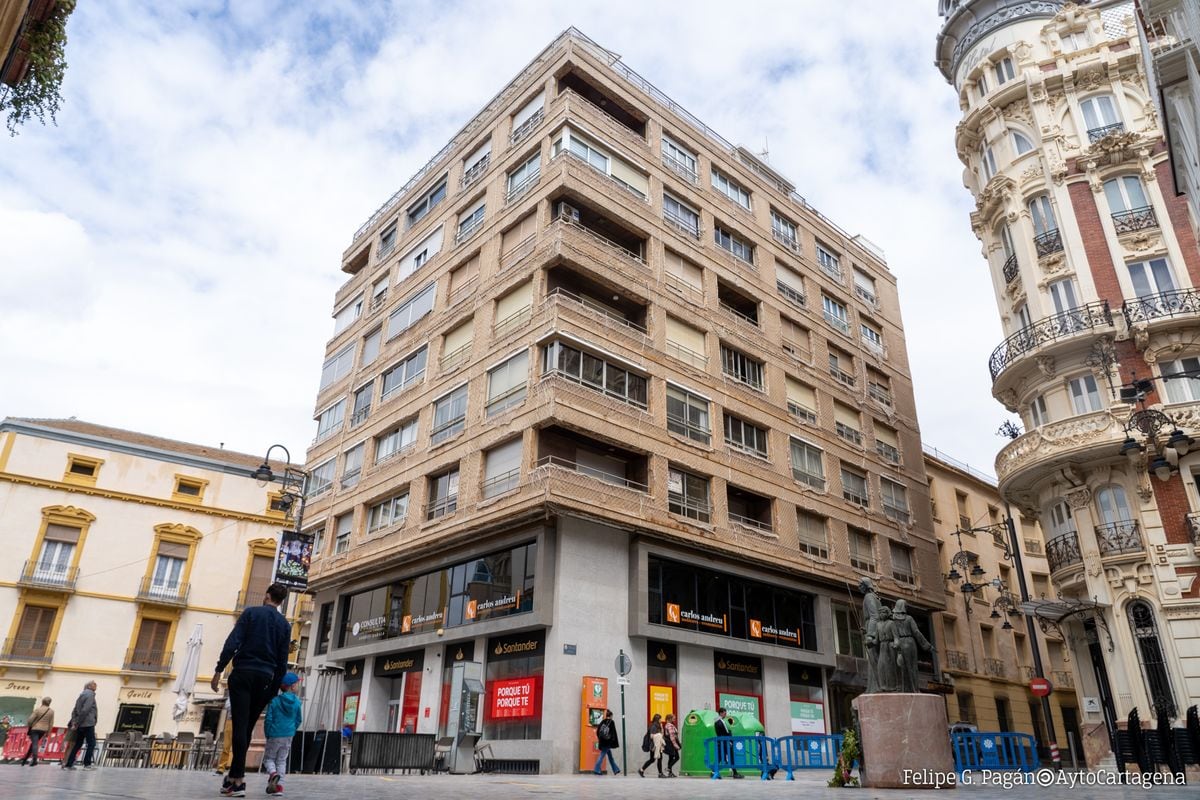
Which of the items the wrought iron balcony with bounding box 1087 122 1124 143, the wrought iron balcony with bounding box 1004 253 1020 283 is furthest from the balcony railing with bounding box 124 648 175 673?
the wrought iron balcony with bounding box 1087 122 1124 143

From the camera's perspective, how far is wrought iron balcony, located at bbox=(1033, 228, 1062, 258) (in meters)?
26.2

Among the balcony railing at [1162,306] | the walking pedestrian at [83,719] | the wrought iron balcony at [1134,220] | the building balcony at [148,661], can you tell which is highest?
the wrought iron balcony at [1134,220]

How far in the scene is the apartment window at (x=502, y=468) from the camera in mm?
24031

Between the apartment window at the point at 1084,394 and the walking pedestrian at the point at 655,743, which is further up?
the apartment window at the point at 1084,394

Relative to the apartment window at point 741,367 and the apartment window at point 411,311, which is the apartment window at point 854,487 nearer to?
the apartment window at point 741,367

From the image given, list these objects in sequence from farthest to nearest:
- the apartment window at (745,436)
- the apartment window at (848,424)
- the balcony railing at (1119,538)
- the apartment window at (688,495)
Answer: the apartment window at (848,424)
the apartment window at (745,436)
the apartment window at (688,495)
the balcony railing at (1119,538)

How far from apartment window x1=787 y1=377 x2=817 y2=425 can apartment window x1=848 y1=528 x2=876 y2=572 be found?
202 inches

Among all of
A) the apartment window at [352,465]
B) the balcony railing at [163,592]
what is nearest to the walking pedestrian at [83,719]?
the apartment window at [352,465]

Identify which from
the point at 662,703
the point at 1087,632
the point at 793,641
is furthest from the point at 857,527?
the point at 662,703

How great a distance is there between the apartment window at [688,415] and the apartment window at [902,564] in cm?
1261

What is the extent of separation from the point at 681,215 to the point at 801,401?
9440mm

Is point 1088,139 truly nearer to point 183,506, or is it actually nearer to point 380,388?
point 380,388

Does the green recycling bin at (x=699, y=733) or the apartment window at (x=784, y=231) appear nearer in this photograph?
the green recycling bin at (x=699, y=733)

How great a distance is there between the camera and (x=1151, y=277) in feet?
80.0
